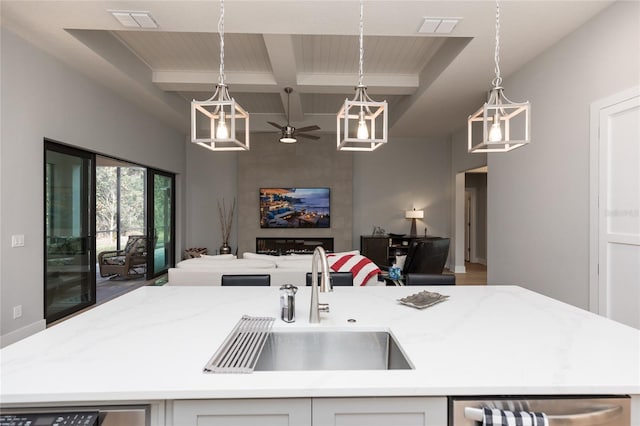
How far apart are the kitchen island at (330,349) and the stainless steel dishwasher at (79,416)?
0.02 meters

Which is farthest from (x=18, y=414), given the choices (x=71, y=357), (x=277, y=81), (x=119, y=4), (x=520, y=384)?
(x=277, y=81)

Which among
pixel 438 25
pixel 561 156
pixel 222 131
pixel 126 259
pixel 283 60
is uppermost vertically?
pixel 283 60

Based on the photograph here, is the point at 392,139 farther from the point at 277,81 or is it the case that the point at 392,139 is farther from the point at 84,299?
the point at 84,299

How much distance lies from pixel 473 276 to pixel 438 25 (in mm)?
5184

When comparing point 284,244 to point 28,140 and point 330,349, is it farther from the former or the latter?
point 330,349

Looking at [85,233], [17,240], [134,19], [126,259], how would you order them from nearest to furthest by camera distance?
[134,19] < [17,240] < [85,233] < [126,259]

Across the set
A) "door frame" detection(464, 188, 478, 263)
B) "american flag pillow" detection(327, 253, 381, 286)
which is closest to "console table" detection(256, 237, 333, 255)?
"american flag pillow" detection(327, 253, 381, 286)

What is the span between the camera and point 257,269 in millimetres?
3475

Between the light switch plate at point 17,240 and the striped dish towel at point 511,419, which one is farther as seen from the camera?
the light switch plate at point 17,240

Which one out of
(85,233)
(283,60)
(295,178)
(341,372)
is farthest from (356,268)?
(295,178)

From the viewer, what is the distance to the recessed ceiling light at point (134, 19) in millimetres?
2846

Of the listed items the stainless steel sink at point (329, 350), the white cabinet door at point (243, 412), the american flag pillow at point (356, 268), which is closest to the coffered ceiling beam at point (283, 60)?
the american flag pillow at point (356, 268)

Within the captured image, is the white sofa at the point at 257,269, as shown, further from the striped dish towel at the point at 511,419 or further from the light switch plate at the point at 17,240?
the striped dish towel at the point at 511,419

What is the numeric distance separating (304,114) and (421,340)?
653 centimetres
